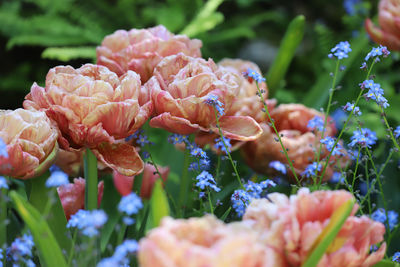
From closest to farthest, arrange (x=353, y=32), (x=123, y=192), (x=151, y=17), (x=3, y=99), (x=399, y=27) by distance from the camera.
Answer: (x=123, y=192)
(x=399, y=27)
(x=353, y=32)
(x=151, y=17)
(x=3, y=99)

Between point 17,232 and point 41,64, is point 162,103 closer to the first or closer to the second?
point 17,232

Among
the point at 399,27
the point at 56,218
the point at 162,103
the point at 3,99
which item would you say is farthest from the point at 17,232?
the point at 3,99

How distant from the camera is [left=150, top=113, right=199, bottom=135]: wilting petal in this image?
0.57 meters

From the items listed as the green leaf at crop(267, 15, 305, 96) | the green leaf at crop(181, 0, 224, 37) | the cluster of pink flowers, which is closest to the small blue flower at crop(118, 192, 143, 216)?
the cluster of pink flowers

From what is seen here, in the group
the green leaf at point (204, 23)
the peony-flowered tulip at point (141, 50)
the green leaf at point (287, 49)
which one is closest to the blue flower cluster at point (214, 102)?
the peony-flowered tulip at point (141, 50)

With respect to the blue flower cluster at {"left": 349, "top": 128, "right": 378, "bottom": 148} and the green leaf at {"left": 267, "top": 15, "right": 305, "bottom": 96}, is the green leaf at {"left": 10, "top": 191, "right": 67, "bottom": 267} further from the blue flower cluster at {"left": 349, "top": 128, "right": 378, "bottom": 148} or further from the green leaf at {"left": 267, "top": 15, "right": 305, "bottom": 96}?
the green leaf at {"left": 267, "top": 15, "right": 305, "bottom": 96}

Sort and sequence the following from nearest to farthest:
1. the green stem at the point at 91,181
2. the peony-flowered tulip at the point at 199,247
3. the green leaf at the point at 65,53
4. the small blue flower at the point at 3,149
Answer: the peony-flowered tulip at the point at 199,247
the small blue flower at the point at 3,149
the green stem at the point at 91,181
the green leaf at the point at 65,53

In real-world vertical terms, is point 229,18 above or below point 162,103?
below

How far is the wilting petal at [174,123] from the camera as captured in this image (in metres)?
0.57

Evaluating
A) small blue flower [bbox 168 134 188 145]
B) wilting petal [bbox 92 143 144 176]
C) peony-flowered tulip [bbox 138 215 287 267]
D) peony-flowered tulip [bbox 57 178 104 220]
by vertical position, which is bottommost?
peony-flowered tulip [bbox 57 178 104 220]

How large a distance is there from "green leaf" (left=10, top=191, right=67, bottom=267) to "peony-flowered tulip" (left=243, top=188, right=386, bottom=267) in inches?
6.4

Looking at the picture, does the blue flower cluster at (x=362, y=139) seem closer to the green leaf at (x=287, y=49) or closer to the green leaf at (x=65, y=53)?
the green leaf at (x=287, y=49)

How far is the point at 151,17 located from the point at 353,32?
89cm

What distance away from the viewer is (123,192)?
682 millimetres
